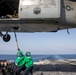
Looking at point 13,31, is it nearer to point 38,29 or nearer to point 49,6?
point 38,29

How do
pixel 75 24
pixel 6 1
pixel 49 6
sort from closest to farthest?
pixel 49 6, pixel 75 24, pixel 6 1

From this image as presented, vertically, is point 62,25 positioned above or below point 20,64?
above

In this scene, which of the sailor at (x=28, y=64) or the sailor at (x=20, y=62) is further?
the sailor at (x=20, y=62)


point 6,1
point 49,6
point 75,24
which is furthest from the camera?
point 6,1

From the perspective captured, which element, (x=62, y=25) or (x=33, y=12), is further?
(x=62, y=25)

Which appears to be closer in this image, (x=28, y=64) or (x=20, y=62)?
(x=28, y=64)

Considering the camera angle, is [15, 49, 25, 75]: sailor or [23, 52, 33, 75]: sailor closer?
[23, 52, 33, 75]: sailor

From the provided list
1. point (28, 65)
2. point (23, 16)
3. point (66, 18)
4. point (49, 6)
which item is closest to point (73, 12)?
point (66, 18)

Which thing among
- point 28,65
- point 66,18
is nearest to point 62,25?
point 66,18

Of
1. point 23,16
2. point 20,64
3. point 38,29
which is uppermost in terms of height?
point 23,16
